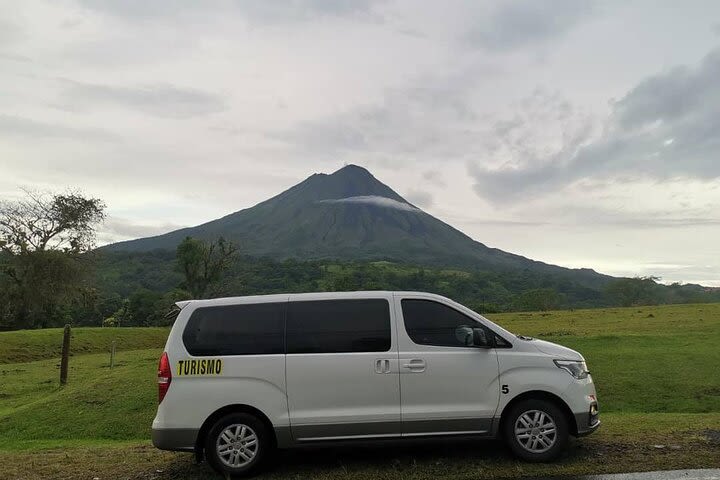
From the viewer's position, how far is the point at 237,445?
6848 millimetres

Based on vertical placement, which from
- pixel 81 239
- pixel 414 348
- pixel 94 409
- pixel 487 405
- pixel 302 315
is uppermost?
pixel 81 239

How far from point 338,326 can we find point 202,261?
62.2 meters

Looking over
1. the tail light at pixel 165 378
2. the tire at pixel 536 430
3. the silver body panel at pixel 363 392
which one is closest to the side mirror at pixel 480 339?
the silver body panel at pixel 363 392

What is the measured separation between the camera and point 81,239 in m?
52.4

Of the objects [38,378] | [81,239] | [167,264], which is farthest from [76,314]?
[167,264]

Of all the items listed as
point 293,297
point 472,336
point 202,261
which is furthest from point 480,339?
point 202,261

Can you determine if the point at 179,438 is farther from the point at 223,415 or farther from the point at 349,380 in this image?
the point at 349,380

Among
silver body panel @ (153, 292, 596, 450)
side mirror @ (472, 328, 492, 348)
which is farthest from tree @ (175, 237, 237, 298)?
side mirror @ (472, 328, 492, 348)

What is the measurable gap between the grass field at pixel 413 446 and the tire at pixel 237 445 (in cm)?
34

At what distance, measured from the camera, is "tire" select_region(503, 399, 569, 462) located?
6949mm

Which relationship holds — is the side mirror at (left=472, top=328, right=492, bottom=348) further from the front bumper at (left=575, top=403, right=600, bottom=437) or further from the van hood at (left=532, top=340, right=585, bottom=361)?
the front bumper at (left=575, top=403, right=600, bottom=437)

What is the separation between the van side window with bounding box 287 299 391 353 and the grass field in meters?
1.56

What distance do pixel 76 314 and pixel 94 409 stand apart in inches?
2590

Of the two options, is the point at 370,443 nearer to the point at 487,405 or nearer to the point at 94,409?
the point at 487,405
